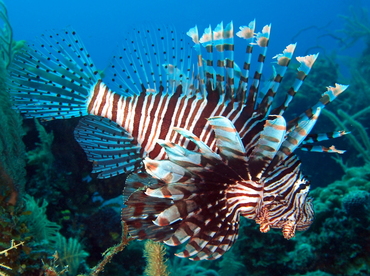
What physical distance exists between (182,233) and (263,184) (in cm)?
65

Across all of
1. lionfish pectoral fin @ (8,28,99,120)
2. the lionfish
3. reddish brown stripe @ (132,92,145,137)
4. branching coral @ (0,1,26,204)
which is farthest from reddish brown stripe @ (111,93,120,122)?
branching coral @ (0,1,26,204)

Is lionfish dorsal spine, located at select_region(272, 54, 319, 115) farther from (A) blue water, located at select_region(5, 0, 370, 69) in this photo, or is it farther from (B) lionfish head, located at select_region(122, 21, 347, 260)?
(A) blue water, located at select_region(5, 0, 370, 69)

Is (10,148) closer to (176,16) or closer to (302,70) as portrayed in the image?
(302,70)

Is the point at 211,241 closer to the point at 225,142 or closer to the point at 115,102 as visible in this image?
the point at 225,142

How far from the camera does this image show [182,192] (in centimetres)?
Answer: 168

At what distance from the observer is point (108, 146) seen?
2.87 m

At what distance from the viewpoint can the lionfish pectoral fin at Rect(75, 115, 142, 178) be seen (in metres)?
2.80

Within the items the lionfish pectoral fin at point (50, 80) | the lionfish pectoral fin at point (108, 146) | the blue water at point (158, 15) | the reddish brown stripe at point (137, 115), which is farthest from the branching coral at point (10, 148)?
the blue water at point (158, 15)

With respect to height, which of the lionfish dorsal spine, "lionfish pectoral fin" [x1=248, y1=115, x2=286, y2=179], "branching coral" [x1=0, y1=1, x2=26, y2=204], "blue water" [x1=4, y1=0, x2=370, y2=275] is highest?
"blue water" [x1=4, y1=0, x2=370, y2=275]

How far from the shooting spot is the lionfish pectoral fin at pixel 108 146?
2.80 meters

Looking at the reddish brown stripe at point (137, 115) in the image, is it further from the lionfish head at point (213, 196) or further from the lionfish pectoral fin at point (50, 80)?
the lionfish head at point (213, 196)

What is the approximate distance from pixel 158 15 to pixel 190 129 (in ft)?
314

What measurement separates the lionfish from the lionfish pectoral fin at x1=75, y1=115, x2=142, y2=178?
1 cm

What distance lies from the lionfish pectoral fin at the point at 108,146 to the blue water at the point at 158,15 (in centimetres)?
6988
